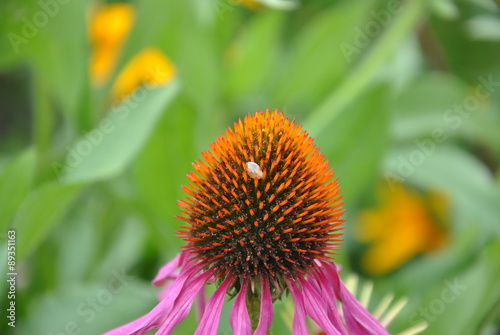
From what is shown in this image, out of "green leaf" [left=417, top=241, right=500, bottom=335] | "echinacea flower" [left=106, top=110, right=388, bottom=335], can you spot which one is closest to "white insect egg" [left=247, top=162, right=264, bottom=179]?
"echinacea flower" [left=106, top=110, right=388, bottom=335]

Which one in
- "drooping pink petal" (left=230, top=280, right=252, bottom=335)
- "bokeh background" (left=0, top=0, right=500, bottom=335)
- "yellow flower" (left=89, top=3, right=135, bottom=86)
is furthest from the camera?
"yellow flower" (left=89, top=3, right=135, bottom=86)

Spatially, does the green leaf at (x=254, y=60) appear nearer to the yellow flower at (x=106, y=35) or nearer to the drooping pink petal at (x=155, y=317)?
the yellow flower at (x=106, y=35)

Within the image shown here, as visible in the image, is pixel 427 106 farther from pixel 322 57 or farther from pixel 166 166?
pixel 166 166

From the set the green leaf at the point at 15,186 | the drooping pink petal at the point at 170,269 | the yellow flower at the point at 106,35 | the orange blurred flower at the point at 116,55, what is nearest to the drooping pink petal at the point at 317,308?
the drooping pink petal at the point at 170,269

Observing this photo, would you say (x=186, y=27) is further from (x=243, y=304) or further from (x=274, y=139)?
(x=243, y=304)

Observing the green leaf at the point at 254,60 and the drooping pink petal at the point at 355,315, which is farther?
the green leaf at the point at 254,60

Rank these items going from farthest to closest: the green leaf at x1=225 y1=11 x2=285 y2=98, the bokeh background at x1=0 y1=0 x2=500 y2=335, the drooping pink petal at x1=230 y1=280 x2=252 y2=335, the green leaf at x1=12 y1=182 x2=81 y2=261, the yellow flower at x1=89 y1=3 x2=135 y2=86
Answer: the yellow flower at x1=89 y1=3 x2=135 y2=86, the green leaf at x1=225 y1=11 x2=285 y2=98, the bokeh background at x1=0 y1=0 x2=500 y2=335, the green leaf at x1=12 y1=182 x2=81 y2=261, the drooping pink petal at x1=230 y1=280 x2=252 y2=335

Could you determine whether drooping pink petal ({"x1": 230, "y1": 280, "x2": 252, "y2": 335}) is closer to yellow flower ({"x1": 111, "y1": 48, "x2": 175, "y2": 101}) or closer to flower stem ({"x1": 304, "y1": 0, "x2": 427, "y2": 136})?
flower stem ({"x1": 304, "y1": 0, "x2": 427, "y2": 136})

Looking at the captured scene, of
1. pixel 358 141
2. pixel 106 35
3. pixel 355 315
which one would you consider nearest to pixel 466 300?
pixel 358 141
